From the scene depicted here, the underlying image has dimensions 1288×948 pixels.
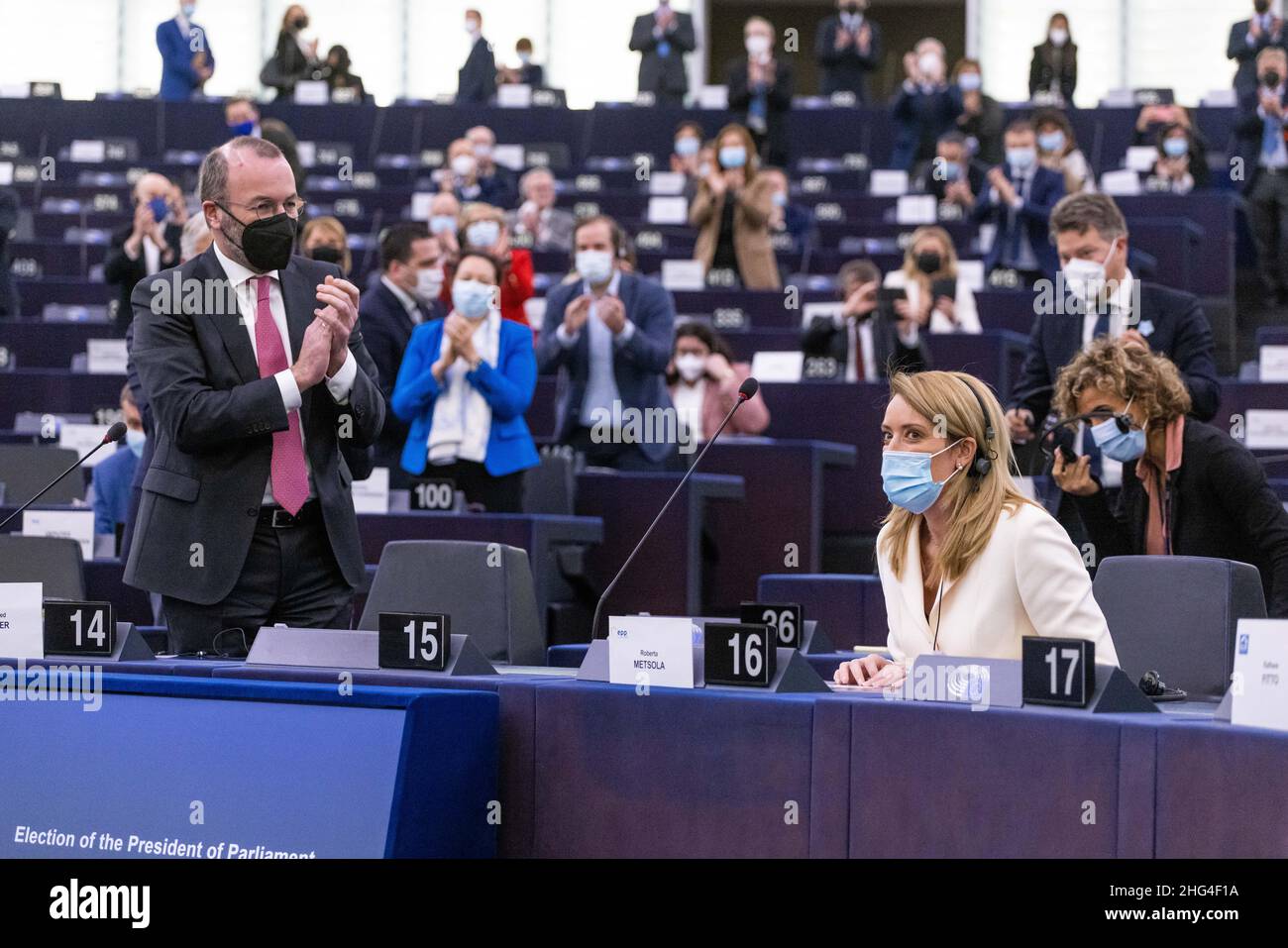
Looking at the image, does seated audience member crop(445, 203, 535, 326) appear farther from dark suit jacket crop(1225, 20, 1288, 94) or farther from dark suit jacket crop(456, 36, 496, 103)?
dark suit jacket crop(456, 36, 496, 103)

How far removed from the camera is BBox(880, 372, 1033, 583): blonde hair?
8.78 feet

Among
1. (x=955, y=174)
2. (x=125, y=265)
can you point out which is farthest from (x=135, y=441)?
(x=955, y=174)

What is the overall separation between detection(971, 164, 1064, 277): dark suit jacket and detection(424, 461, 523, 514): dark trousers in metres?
3.50

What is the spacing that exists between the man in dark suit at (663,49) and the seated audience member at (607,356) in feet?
23.4

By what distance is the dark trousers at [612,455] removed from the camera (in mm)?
5887

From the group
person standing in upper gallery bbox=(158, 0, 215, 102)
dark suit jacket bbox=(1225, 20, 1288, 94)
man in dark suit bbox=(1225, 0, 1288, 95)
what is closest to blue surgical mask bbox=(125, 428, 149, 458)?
person standing in upper gallery bbox=(158, 0, 215, 102)

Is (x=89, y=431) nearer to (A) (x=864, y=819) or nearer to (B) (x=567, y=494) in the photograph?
(B) (x=567, y=494)

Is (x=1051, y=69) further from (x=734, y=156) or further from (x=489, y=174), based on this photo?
(x=734, y=156)

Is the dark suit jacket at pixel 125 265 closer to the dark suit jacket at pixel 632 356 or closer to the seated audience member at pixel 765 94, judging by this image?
the dark suit jacket at pixel 632 356

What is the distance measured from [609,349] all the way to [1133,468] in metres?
2.34

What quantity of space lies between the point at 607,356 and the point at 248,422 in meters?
2.94
